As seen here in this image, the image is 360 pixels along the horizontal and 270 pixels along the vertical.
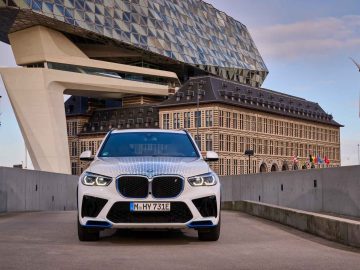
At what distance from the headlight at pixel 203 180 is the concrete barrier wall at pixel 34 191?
11.5m

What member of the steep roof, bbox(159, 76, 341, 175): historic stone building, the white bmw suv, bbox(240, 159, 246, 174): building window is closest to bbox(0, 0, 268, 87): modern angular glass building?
the steep roof

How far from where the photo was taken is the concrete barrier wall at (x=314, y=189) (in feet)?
52.8

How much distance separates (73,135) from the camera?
129500 millimetres

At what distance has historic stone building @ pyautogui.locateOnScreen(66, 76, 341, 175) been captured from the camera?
107 meters

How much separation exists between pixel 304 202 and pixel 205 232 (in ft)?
34.3

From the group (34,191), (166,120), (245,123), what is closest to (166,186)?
(34,191)

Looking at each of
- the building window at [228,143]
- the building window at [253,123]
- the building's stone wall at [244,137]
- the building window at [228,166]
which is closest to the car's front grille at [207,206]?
the building's stone wall at [244,137]

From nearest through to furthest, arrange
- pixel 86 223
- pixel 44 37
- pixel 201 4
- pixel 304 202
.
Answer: pixel 86 223 → pixel 304 202 → pixel 44 37 → pixel 201 4

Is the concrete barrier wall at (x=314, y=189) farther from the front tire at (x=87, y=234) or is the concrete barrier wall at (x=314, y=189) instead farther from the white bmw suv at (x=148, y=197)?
the front tire at (x=87, y=234)

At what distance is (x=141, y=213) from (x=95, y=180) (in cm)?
89

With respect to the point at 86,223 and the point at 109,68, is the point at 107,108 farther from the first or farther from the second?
the point at 86,223

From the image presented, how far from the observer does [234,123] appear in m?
110

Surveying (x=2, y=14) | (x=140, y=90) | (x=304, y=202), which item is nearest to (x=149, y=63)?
(x=140, y=90)

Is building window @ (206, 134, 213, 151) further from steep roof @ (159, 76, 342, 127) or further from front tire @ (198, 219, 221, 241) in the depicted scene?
front tire @ (198, 219, 221, 241)
